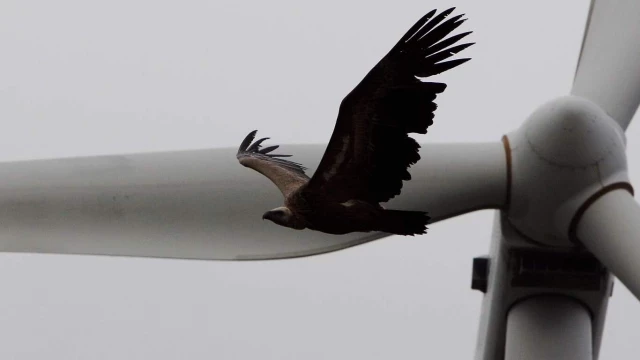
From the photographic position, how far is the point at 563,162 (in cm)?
893

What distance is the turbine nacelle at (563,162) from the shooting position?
8852 millimetres

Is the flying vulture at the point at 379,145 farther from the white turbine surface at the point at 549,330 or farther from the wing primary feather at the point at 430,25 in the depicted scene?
the white turbine surface at the point at 549,330

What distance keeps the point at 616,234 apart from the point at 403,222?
2751 mm

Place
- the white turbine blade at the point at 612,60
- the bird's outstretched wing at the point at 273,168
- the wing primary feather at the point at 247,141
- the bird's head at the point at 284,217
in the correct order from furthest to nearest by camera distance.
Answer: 1. the white turbine blade at the point at 612,60
2. the wing primary feather at the point at 247,141
3. the bird's outstretched wing at the point at 273,168
4. the bird's head at the point at 284,217

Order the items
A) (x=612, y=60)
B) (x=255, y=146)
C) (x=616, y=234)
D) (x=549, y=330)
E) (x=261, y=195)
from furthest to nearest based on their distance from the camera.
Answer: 1. (x=612, y=60)
2. (x=549, y=330)
3. (x=261, y=195)
4. (x=616, y=234)
5. (x=255, y=146)

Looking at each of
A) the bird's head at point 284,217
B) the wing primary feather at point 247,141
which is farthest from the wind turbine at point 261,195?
the bird's head at point 284,217

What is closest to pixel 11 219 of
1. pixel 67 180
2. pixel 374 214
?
pixel 67 180

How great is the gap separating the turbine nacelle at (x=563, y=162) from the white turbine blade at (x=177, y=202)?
0.68 feet

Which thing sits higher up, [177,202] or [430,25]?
[430,25]

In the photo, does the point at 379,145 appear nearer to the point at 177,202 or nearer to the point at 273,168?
the point at 273,168

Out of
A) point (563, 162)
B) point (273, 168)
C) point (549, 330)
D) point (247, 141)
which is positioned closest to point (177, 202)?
point (247, 141)

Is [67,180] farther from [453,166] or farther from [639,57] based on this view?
[639,57]

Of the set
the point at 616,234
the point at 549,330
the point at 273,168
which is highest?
the point at 616,234

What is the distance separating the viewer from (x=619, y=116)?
9.62 meters
